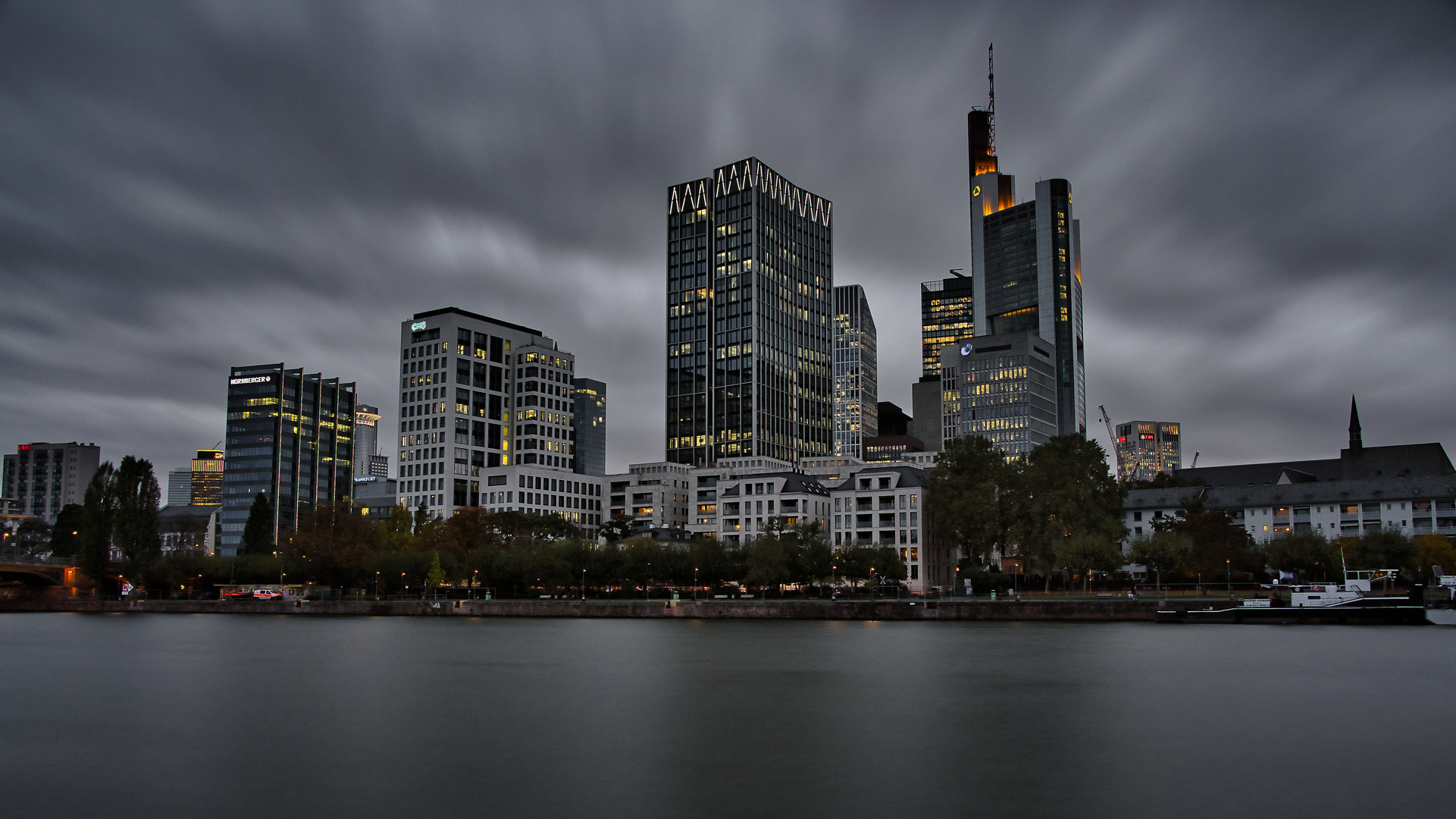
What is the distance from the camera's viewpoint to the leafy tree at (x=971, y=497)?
122 metres

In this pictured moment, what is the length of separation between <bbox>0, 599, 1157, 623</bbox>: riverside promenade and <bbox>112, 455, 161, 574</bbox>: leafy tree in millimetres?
5689

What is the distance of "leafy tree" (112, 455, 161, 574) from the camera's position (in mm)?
122312

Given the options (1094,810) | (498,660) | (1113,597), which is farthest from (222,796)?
(1113,597)

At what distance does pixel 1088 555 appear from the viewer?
10519 centimetres

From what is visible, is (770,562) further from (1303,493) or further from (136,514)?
(1303,493)

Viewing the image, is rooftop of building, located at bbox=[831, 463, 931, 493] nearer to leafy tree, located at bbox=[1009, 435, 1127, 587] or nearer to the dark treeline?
the dark treeline

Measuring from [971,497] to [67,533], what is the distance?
133m

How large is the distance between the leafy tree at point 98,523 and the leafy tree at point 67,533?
29.0 metres

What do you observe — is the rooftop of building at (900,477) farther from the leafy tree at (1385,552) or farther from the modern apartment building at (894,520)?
the leafy tree at (1385,552)

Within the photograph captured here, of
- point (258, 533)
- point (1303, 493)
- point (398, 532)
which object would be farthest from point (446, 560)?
point (1303, 493)

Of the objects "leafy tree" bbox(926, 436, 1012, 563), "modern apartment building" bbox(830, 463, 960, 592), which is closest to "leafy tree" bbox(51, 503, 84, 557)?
"modern apartment building" bbox(830, 463, 960, 592)

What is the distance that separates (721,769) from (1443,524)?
137 m

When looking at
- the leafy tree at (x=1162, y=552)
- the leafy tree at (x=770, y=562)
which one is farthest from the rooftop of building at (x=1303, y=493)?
the leafy tree at (x=770, y=562)

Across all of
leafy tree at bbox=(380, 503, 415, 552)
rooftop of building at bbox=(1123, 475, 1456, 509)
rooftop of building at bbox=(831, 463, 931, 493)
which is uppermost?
rooftop of building at bbox=(831, 463, 931, 493)
